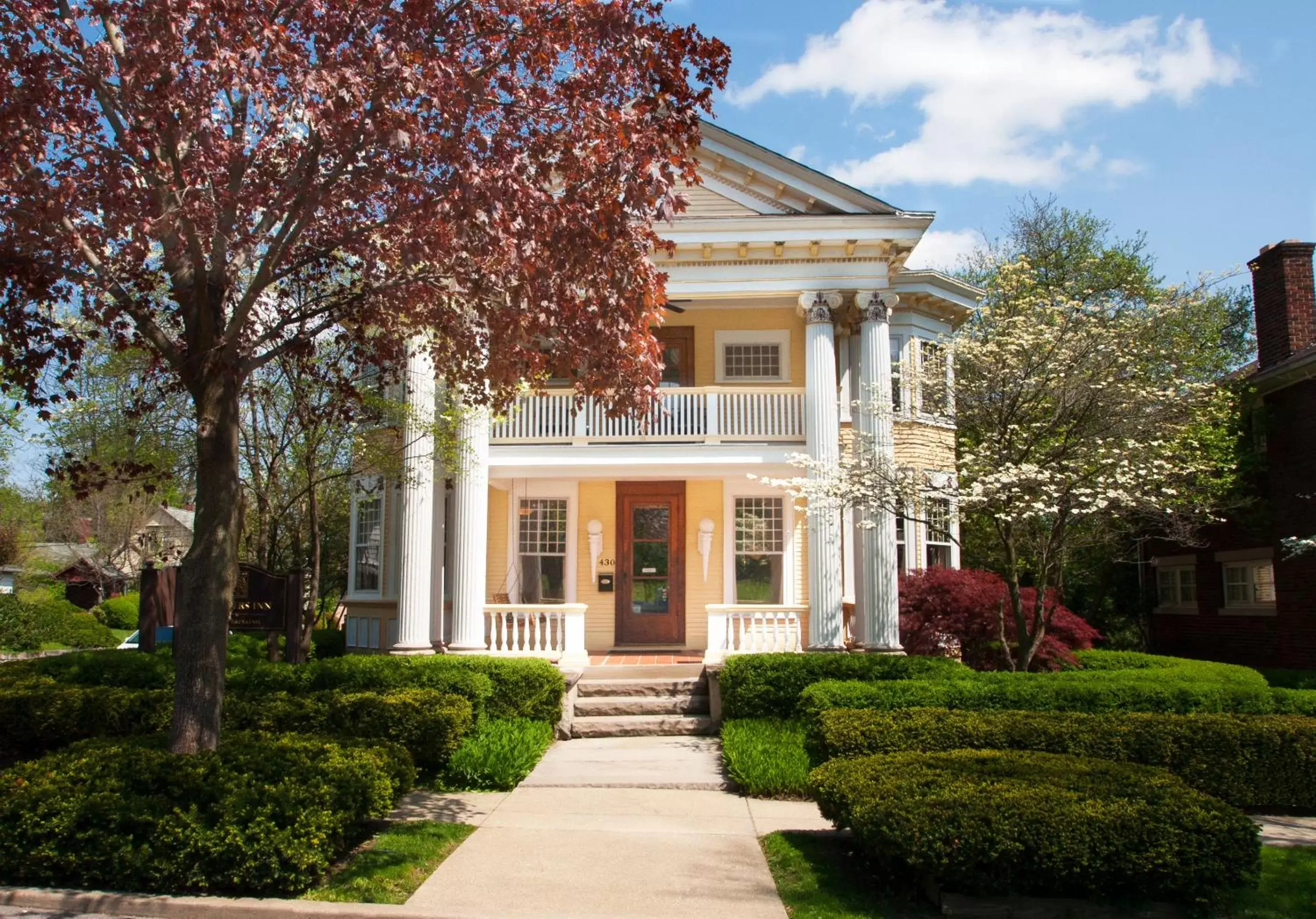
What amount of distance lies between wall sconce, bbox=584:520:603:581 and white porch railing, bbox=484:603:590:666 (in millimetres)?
2016

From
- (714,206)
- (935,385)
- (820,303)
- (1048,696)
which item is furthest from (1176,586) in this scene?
(1048,696)

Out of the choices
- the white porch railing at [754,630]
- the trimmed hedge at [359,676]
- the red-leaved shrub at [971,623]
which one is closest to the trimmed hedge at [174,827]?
the trimmed hedge at [359,676]

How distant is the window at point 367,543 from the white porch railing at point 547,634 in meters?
2.88

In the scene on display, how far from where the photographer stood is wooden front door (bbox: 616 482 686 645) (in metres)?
17.3

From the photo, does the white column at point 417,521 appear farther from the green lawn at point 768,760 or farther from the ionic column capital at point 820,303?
the ionic column capital at point 820,303

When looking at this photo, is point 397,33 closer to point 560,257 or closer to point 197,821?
point 560,257

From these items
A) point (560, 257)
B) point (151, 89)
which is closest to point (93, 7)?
point (151, 89)

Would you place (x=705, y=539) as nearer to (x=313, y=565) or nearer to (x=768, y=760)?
(x=313, y=565)

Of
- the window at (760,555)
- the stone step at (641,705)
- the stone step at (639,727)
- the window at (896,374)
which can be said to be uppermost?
the window at (896,374)

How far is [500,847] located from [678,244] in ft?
32.8

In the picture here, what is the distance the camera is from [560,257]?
783cm

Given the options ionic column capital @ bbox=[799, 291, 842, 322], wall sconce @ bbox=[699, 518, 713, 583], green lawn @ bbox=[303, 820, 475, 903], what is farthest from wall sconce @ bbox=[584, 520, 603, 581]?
green lawn @ bbox=[303, 820, 475, 903]

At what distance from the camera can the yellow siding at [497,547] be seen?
680 inches

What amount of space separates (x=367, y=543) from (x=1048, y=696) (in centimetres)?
1154
